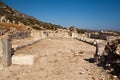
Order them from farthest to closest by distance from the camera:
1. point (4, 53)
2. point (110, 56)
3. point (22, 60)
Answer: point (110, 56)
point (22, 60)
point (4, 53)

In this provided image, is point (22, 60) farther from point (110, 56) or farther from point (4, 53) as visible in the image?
point (110, 56)

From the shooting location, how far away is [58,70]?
10758 millimetres

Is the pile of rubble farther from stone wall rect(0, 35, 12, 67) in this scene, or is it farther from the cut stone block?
stone wall rect(0, 35, 12, 67)

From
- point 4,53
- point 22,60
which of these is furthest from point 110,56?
point 4,53

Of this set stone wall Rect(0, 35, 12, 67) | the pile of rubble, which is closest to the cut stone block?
stone wall Rect(0, 35, 12, 67)

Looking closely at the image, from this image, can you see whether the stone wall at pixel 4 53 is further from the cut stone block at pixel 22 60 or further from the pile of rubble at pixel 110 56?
the pile of rubble at pixel 110 56

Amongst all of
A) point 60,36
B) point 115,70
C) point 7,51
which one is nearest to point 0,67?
point 7,51

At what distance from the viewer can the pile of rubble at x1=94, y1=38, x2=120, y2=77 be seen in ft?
34.1

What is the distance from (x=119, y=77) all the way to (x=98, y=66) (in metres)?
2.61

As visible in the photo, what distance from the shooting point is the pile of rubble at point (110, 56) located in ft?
34.1

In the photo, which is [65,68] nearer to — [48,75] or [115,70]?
[48,75]

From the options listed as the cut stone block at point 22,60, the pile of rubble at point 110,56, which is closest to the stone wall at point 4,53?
the cut stone block at point 22,60

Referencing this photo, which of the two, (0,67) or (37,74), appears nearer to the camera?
(37,74)

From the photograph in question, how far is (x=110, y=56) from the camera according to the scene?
11953mm
